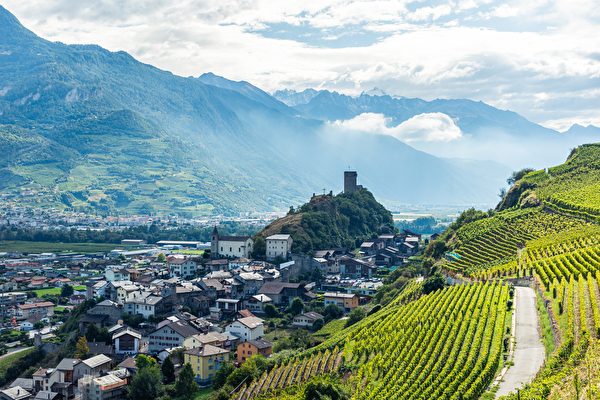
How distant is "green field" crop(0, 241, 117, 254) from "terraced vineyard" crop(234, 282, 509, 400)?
124 metres

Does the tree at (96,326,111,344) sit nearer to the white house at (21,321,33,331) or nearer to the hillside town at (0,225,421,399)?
the hillside town at (0,225,421,399)

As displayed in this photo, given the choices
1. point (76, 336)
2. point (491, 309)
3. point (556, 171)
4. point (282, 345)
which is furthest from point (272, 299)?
point (556, 171)

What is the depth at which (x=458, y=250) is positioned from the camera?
64.9 m

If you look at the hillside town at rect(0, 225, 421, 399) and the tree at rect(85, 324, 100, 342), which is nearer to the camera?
the hillside town at rect(0, 225, 421, 399)

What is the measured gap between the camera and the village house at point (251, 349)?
5738 centimetres

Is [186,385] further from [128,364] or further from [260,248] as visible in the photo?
[260,248]

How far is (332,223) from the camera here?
112000 millimetres

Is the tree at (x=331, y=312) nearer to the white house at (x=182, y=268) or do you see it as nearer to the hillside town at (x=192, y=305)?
the hillside town at (x=192, y=305)

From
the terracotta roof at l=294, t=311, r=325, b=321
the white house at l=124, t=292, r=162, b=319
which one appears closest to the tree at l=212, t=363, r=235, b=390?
the terracotta roof at l=294, t=311, r=325, b=321

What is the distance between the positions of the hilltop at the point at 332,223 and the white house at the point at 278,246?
159cm

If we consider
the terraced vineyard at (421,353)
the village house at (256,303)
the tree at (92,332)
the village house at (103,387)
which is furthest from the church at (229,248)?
the terraced vineyard at (421,353)

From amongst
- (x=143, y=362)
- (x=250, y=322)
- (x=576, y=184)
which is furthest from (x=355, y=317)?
(x=576, y=184)

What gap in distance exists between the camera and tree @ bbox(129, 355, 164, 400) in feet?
172

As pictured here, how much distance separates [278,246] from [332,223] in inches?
803
